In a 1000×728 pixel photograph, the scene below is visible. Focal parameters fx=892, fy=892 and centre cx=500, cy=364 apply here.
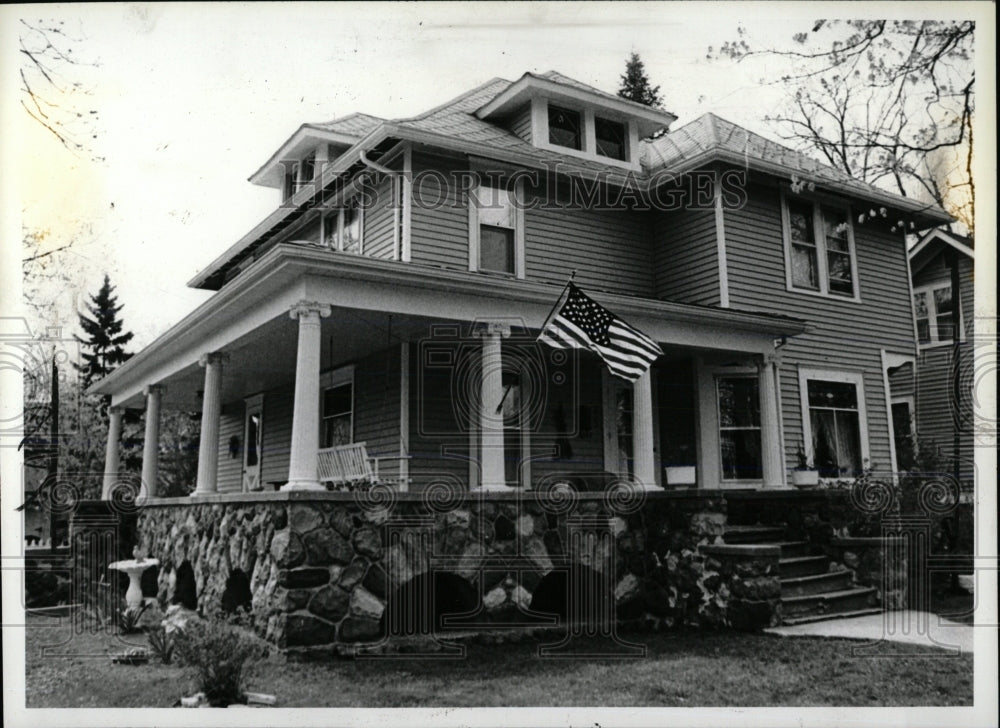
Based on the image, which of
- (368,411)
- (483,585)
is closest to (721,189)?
(368,411)

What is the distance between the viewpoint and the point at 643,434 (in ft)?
35.6

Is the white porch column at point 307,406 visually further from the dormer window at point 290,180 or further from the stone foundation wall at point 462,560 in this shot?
the dormer window at point 290,180

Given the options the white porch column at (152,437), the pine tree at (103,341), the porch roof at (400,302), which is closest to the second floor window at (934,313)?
the porch roof at (400,302)

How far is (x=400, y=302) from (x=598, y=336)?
2175 millimetres

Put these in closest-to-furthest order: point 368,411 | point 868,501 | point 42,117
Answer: point 42,117
point 868,501
point 368,411

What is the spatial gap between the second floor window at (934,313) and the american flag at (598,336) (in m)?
11.0

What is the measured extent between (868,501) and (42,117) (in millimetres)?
10406

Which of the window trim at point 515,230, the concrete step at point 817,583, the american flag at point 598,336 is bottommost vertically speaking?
the concrete step at point 817,583

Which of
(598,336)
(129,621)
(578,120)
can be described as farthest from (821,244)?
(129,621)

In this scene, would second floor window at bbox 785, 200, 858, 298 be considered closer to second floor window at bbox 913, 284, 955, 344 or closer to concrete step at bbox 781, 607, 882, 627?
second floor window at bbox 913, 284, 955, 344

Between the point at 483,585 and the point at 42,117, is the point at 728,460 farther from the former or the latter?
the point at 42,117

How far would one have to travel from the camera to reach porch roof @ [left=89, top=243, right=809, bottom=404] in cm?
916

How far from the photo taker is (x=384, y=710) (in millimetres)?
7191

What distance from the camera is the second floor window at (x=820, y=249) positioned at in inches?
547
